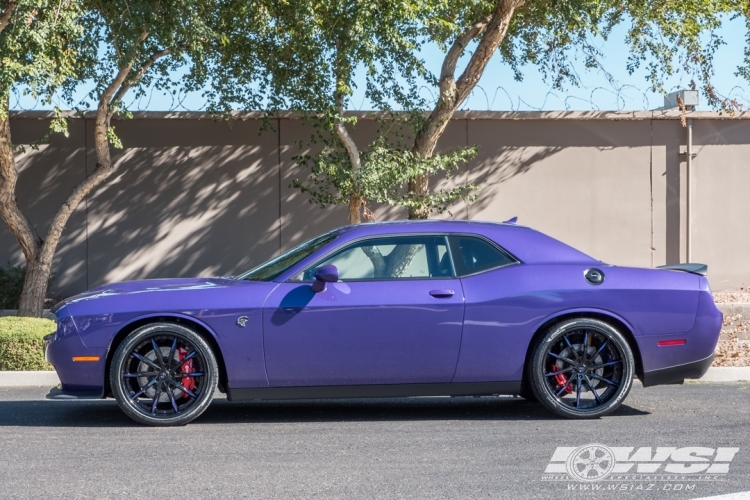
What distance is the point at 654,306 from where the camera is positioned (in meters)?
7.01

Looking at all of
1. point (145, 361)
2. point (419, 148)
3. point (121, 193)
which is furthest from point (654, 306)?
point (121, 193)

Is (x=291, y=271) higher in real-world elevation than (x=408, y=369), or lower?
higher

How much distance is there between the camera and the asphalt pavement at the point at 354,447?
16.6ft

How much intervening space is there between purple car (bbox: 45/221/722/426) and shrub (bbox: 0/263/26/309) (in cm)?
739

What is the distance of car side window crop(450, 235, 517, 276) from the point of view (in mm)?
7082

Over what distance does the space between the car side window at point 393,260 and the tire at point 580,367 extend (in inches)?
36.2

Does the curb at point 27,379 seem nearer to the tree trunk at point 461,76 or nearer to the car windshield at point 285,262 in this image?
the car windshield at point 285,262

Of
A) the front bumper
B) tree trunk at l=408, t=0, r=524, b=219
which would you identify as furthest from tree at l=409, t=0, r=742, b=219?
the front bumper

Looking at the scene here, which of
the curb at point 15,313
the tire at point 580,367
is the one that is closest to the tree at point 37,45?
the curb at point 15,313

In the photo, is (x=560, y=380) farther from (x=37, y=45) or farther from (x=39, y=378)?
(x=37, y=45)

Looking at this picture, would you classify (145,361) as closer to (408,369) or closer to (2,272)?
(408,369)

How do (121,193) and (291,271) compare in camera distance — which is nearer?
(291,271)

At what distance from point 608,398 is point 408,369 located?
5.05 ft

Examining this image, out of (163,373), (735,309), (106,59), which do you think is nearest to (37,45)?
(106,59)
